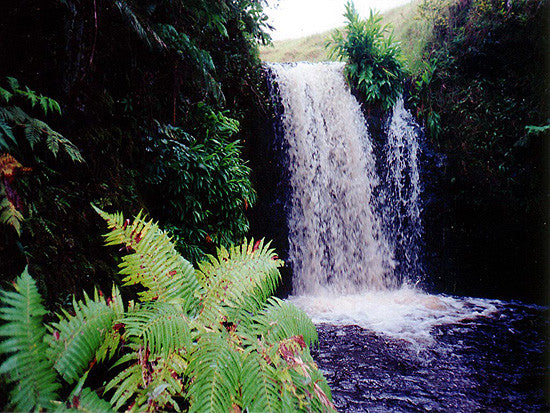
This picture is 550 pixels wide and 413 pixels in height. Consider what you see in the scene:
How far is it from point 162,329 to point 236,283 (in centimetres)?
50

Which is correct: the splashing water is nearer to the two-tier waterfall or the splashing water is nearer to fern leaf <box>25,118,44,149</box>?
the two-tier waterfall

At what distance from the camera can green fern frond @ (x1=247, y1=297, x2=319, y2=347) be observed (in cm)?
155

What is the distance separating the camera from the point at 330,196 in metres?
6.79

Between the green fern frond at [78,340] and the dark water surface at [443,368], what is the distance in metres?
2.34

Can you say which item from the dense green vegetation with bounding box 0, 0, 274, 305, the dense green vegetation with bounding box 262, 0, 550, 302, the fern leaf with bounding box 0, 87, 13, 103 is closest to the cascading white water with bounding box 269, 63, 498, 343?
the dense green vegetation with bounding box 262, 0, 550, 302

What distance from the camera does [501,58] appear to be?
257 inches

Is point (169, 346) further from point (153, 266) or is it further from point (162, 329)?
point (153, 266)

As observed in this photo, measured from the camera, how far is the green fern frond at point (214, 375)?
1120 mm

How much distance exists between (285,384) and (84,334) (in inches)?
36.4

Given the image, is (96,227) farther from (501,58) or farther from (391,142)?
(501,58)

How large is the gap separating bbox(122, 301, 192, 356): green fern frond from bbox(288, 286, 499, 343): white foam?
365cm

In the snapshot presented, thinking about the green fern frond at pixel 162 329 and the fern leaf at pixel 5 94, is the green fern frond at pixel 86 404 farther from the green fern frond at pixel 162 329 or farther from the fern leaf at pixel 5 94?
the fern leaf at pixel 5 94

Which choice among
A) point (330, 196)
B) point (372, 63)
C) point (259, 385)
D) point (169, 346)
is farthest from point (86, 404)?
point (372, 63)

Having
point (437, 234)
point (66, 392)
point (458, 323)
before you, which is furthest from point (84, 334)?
point (437, 234)
